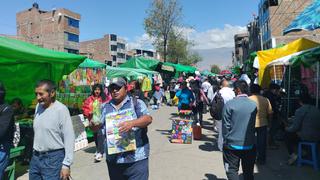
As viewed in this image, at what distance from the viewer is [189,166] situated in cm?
779

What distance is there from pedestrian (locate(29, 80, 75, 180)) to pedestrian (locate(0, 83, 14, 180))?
0.35m

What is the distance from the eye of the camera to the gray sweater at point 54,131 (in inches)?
156

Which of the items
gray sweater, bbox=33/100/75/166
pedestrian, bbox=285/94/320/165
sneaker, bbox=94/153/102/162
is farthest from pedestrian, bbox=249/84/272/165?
gray sweater, bbox=33/100/75/166

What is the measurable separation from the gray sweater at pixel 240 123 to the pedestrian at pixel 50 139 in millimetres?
2266

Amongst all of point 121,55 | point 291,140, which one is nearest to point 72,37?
point 121,55

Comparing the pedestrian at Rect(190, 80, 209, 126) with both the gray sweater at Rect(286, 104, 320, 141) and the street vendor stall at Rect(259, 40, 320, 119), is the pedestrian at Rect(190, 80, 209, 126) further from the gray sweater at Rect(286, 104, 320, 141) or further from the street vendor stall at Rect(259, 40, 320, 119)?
the gray sweater at Rect(286, 104, 320, 141)

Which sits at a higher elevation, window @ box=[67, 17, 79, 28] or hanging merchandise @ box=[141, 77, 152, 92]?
window @ box=[67, 17, 79, 28]

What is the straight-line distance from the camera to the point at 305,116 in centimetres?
725

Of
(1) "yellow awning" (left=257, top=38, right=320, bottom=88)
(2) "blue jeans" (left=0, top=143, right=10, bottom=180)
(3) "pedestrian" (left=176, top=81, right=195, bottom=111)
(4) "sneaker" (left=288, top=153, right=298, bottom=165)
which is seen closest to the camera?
(2) "blue jeans" (left=0, top=143, right=10, bottom=180)

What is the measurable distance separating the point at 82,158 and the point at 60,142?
4.85 meters

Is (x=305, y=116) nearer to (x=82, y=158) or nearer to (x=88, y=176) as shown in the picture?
(x=88, y=176)

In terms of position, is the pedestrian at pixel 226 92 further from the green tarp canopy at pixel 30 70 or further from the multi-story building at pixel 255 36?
the multi-story building at pixel 255 36

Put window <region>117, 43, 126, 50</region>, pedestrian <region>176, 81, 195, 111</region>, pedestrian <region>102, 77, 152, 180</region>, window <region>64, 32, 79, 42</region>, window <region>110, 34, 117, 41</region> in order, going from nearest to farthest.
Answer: pedestrian <region>102, 77, 152, 180</region> → pedestrian <region>176, 81, 195, 111</region> → window <region>64, 32, 79, 42</region> → window <region>110, 34, 117, 41</region> → window <region>117, 43, 126, 50</region>

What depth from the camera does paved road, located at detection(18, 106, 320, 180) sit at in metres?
6.98
